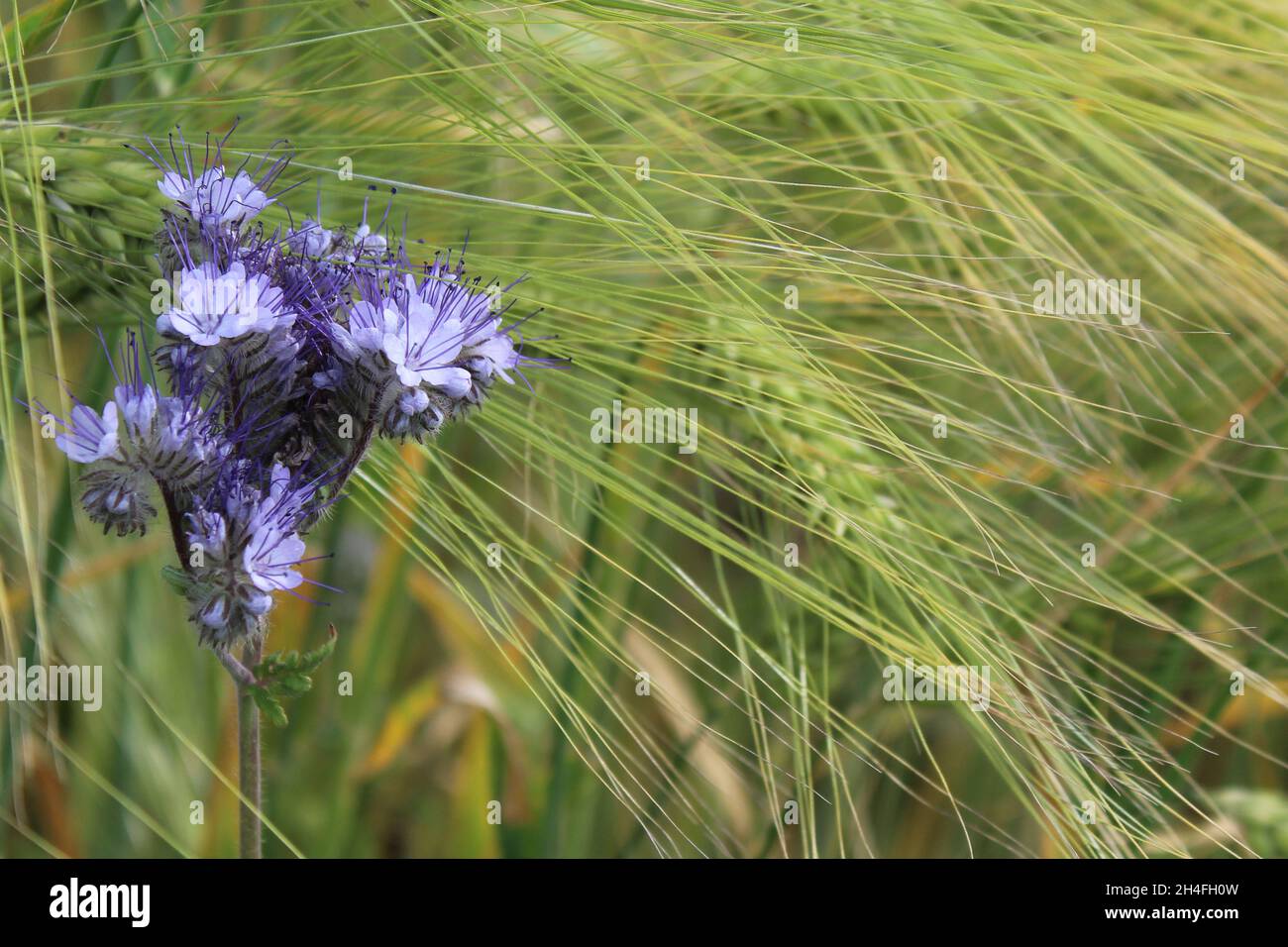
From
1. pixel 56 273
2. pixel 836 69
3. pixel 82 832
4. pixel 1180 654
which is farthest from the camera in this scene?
pixel 82 832

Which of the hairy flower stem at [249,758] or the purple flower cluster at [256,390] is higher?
the purple flower cluster at [256,390]

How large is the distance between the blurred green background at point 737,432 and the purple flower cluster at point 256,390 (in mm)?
47

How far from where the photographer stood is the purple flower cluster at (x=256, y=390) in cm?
44

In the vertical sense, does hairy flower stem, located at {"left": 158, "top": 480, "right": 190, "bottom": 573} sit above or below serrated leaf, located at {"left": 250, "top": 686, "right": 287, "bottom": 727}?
above

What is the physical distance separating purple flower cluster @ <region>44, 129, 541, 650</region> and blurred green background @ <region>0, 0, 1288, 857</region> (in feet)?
0.15

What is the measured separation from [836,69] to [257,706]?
0.52m

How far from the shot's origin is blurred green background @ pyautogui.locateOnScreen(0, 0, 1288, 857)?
0.56 m

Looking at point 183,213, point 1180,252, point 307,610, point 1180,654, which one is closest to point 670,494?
point 307,610

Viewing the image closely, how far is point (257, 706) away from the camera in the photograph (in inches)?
19.5

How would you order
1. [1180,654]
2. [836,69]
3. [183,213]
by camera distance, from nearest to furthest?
[183,213]
[836,69]
[1180,654]

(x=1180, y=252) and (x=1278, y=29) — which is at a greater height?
(x=1278, y=29)

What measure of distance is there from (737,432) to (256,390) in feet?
1.21

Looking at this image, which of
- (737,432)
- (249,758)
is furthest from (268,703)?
(737,432)
